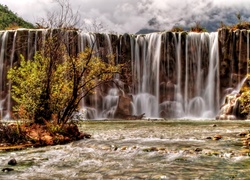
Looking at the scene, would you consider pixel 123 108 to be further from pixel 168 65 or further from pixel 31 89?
pixel 31 89

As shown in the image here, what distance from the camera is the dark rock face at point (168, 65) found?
53.8m

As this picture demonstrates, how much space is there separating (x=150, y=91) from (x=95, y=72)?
116 ft

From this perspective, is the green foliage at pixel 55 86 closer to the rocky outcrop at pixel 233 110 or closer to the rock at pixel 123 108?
the rocky outcrop at pixel 233 110

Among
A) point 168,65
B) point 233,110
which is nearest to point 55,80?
point 233,110

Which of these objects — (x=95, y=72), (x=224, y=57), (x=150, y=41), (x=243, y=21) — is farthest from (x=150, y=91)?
(x=95, y=72)

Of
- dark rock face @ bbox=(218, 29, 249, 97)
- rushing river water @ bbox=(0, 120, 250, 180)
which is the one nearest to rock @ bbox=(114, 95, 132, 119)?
dark rock face @ bbox=(218, 29, 249, 97)

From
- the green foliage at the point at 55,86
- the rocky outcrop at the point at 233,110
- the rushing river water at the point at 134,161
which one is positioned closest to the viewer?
the rushing river water at the point at 134,161

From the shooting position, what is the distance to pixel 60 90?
20.8 m

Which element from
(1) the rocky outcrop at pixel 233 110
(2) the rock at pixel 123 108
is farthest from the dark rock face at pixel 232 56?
(2) the rock at pixel 123 108

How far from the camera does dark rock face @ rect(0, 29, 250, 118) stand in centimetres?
5375

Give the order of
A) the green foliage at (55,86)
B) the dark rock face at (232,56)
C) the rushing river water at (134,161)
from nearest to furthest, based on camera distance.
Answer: the rushing river water at (134,161) → the green foliage at (55,86) → the dark rock face at (232,56)

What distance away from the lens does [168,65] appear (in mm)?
56500

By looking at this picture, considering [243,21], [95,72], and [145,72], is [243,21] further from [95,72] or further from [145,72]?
[95,72]

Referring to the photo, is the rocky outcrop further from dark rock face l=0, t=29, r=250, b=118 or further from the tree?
the tree
